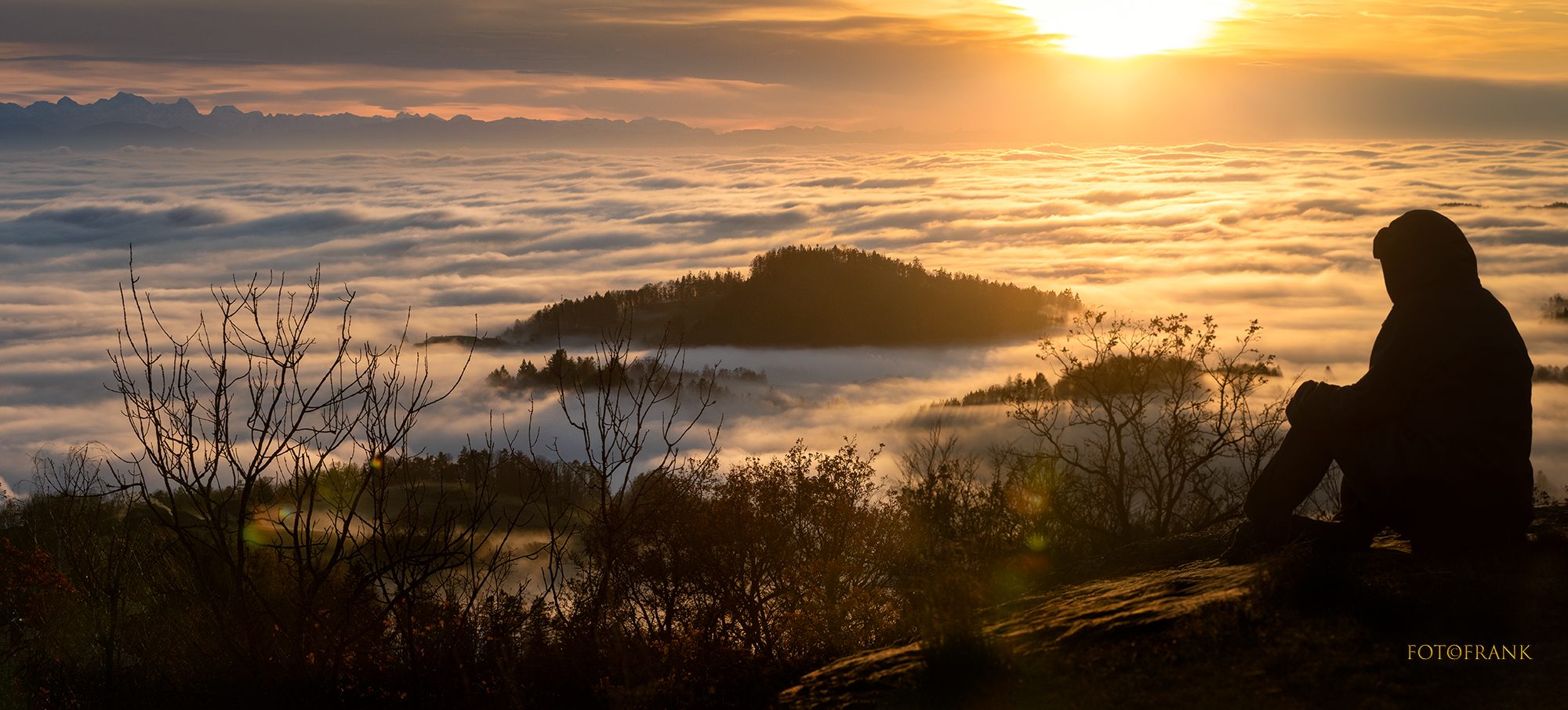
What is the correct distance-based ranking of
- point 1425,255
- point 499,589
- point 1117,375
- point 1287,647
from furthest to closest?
point 1117,375
point 499,589
point 1425,255
point 1287,647

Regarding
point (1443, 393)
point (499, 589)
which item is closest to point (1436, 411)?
point (1443, 393)

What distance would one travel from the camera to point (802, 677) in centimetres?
824

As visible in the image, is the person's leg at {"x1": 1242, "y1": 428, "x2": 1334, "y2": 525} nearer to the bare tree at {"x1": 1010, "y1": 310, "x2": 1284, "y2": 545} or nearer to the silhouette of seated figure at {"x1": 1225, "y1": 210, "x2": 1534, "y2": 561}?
the silhouette of seated figure at {"x1": 1225, "y1": 210, "x2": 1534, "y2": 561}

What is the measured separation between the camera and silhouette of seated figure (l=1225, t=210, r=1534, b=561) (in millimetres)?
6398

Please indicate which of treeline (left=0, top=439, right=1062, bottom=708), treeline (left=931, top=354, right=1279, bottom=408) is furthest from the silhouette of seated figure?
treeline (left=931, top=354, right=1279, bottom=408)

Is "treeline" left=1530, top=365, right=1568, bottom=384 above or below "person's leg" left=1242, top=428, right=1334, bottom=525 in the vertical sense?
below

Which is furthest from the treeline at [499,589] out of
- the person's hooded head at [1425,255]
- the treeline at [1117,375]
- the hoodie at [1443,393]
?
the person's hooded head at [1425,255]

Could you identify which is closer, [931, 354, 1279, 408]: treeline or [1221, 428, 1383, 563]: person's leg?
[1221, 428, 1383, 563]: person's leg

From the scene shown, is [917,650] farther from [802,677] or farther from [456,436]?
[456,436]

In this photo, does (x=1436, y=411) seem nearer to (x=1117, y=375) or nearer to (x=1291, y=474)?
(x=1291, y=474)

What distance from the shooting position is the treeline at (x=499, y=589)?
28.3ft

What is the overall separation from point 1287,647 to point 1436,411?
2031 mm

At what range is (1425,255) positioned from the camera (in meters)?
6.67

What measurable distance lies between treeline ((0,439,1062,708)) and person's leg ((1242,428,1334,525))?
8.67 ft
